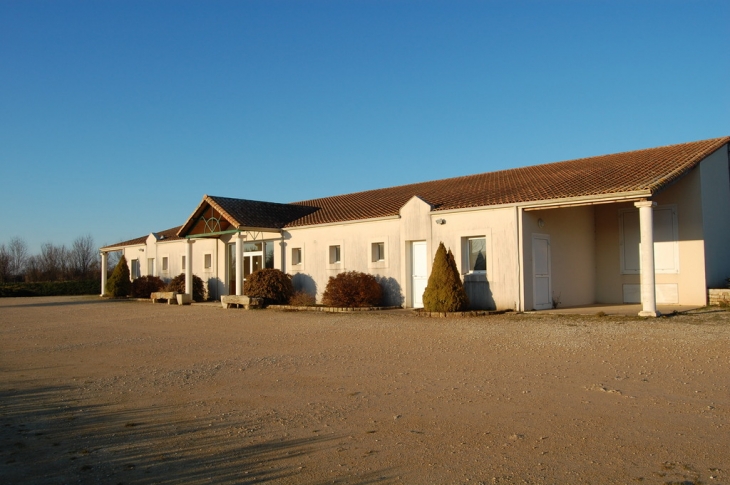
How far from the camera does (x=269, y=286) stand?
2192cm

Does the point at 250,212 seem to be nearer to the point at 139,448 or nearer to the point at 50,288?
the point at 139,448

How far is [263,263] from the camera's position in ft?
82.6

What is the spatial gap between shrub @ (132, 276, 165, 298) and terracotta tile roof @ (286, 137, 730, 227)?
9.91 meters

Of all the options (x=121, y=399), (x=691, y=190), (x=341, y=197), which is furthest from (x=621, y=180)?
(x=341, y=197)

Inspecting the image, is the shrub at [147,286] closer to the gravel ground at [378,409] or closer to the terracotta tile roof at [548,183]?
the terracotta tile roof at [548,183]

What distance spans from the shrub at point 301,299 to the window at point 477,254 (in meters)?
6.40

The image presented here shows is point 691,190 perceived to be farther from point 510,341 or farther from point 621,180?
point 510,341

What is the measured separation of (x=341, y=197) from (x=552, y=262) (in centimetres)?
1463

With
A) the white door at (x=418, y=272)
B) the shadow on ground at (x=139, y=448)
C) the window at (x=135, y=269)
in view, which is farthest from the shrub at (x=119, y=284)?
the shadow on ground at (x=139, y=448)

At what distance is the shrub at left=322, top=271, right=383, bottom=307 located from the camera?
19375 millimetres

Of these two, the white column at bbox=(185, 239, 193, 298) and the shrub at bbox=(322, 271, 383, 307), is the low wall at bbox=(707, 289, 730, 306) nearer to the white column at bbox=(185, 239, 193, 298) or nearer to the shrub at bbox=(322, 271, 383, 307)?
the shrub at bbox=(322, 271, 383, 307)

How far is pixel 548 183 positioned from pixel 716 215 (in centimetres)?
505

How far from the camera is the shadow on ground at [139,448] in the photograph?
4.55m

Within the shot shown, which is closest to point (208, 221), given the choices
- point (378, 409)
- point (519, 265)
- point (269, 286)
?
point (269, 286)
